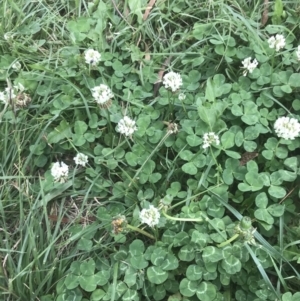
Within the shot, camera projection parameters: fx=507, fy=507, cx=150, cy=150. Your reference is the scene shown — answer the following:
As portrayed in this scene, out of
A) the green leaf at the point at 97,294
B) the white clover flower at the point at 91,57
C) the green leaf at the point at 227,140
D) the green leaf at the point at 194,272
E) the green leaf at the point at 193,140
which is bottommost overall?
the green leaf at the point at 97,294

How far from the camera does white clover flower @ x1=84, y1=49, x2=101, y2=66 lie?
218 cm

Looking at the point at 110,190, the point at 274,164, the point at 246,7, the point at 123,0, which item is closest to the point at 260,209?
the point at 274,164

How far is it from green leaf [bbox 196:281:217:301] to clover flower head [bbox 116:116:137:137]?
64 cm

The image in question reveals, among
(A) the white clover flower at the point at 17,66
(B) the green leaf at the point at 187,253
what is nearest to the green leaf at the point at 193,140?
(B) the green leaf at the point at 187,253

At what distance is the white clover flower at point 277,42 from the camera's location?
2137 mm

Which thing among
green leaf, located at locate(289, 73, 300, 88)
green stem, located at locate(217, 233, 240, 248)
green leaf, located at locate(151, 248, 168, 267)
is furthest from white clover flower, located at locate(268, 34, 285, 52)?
green leaf, located at locate(151, 248, 168, 267)

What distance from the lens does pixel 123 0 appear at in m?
2.54

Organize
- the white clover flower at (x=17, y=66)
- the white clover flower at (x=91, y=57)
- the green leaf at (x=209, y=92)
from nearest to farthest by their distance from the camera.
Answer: the green leaf at (x=209, y=92), the white clover flower at (x=91, y=57), the white clover flower at (x=17, y=66)

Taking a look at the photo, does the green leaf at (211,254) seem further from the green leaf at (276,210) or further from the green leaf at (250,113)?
the green leaf at (250,113)

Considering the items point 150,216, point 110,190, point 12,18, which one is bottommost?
point 110,190

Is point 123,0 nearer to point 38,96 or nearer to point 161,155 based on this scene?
point 38,96

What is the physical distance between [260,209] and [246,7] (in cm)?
107

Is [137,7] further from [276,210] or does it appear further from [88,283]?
[88,283]

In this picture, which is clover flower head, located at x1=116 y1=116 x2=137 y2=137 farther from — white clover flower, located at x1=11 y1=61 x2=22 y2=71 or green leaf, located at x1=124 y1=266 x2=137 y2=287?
white clover flower, located at x1=11 y1=61 x2=22 y2=71
